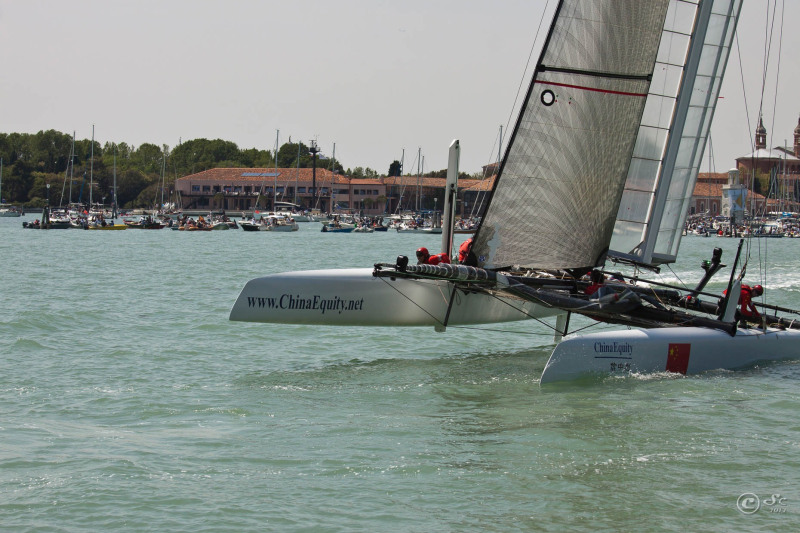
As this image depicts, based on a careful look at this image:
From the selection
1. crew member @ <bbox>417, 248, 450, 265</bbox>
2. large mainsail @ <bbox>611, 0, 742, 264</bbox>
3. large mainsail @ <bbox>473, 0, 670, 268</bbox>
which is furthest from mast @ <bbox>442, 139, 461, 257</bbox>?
large mainsail @ <bbox>611, 0, 742, 264</bbox>

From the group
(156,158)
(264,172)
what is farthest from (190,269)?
(156,158)

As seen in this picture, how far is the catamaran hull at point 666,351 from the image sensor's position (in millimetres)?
9562

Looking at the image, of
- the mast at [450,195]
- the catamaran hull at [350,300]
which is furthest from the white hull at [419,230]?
the catamaran hull at [350,300]

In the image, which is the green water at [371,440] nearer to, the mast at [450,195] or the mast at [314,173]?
the mast at [450,195]

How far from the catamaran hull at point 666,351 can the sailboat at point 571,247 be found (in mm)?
15

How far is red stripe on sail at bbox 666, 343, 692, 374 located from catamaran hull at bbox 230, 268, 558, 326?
2.42m

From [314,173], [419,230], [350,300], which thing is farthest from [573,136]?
[314,173]

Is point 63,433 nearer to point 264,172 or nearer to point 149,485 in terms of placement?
point 149,485

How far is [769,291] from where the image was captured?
22453mm

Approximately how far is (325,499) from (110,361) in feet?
20.0

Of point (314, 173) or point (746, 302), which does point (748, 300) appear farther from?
point (314, 173)

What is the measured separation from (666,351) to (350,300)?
3.51 meters

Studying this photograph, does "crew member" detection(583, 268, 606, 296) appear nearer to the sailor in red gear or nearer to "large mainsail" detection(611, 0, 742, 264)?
"large mainsail" detection(611, 0, 742, 264)

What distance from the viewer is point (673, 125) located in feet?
41.2
